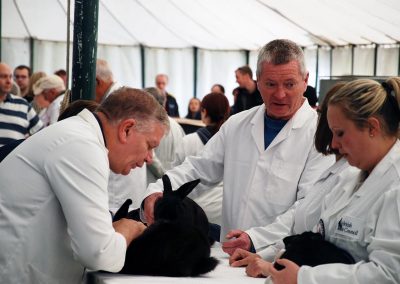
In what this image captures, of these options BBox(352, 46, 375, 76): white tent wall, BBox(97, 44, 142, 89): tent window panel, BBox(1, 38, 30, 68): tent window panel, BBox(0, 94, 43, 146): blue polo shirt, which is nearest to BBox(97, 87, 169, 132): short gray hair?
BBox(0, 94, 43, 146): blue polo shirt

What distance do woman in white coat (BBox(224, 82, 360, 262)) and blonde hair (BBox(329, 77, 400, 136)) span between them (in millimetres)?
243

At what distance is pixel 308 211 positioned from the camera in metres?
2.80

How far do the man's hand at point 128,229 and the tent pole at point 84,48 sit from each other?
6.47 ft

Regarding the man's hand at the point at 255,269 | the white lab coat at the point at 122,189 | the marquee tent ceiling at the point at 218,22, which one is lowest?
the white lab coat at the point at 122,189

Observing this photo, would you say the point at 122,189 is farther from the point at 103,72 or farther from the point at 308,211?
→ the point at 308,211

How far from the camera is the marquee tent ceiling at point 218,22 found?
13289 mm

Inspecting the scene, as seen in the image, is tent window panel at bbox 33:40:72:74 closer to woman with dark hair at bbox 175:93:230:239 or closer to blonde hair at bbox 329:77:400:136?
woman with dark hair at bbox 175:93:230:239

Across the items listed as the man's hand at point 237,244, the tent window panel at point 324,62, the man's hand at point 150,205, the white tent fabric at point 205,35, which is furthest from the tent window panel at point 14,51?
the man's hand at point 237,244

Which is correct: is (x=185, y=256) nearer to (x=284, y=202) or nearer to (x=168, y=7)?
(x=284, y=202)

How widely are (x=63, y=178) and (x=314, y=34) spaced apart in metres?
13.0

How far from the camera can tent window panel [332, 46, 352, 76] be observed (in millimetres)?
15023

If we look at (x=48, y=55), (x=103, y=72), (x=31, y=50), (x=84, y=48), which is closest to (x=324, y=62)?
(x=48, y=55)

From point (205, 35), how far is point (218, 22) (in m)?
1.22

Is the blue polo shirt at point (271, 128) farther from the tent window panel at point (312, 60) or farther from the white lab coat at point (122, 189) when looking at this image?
the tent window panel at point (312, 60)
